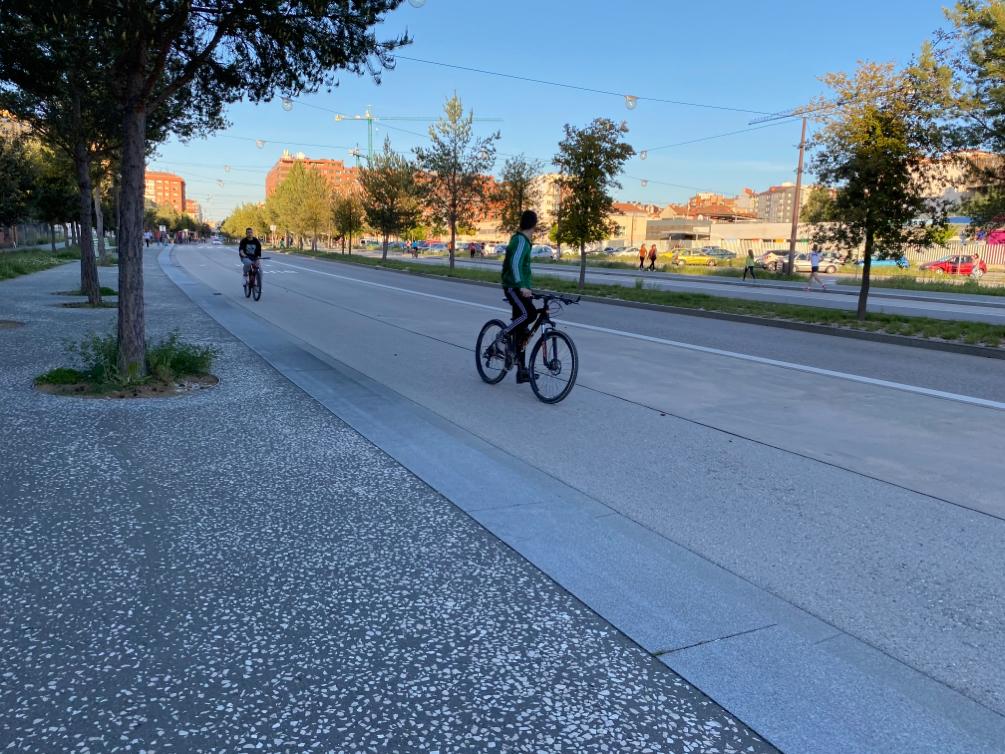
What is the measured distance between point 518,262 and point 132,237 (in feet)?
12.7

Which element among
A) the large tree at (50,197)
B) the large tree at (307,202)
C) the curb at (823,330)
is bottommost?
the curb at (823,330)

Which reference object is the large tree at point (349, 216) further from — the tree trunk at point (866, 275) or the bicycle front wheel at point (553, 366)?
the bicycle front wheel at point (553, 366)

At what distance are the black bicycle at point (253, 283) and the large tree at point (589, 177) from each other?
1001 cm

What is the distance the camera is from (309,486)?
4707mm

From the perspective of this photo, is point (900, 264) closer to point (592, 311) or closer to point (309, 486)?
point (592, 311)

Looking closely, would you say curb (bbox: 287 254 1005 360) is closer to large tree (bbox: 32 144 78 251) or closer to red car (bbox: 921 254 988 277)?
large tree (bbox: 32 144 78 251)

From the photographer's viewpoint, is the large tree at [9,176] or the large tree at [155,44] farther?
the large tree at [9,176]

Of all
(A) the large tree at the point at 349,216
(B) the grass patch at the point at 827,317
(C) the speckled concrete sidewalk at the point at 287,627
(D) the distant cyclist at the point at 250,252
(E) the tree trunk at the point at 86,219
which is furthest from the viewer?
(A) the large tree at the point at 349,216

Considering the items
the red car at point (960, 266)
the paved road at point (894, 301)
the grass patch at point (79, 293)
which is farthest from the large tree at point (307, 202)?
the grass patch at point (79, 293)

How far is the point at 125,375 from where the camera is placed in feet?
23.8

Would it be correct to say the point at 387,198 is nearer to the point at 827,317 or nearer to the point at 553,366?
the point at 827,317

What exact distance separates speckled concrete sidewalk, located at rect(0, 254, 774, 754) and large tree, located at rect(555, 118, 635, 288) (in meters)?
19.9

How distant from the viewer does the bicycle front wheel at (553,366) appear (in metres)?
7.61

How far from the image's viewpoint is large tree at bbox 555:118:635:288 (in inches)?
934
